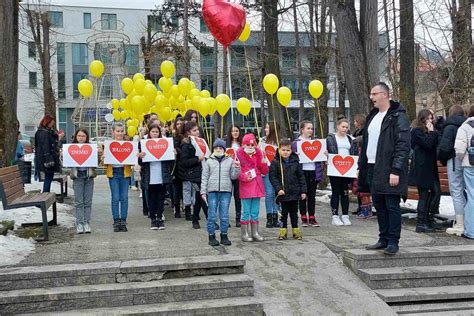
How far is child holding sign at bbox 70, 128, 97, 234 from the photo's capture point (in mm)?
8031

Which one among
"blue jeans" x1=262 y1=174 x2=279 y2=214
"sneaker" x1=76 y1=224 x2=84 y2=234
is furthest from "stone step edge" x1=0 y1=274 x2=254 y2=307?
"blue jeans" x1=262 y1=174 x2=279 y2=214

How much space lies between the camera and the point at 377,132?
636 centimetres

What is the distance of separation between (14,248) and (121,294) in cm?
234

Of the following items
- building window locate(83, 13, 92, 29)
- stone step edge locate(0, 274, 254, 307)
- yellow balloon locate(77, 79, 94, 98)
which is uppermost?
building window locate(83, 13, 92, 29)

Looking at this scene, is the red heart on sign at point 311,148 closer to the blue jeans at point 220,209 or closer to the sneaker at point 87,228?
the blue jeans at point 220,209

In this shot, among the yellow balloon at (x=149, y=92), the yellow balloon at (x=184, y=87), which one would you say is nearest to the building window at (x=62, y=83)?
the yellow balloon at (x=184, y=87)

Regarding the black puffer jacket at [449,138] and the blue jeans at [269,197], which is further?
the blue jeans at [269,197]

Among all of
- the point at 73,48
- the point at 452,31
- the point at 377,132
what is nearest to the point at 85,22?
the point at 73,48

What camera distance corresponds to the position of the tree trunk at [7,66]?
31.4ft

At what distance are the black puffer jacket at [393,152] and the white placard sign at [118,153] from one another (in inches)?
155

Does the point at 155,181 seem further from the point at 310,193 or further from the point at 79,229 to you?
the point at 310,193

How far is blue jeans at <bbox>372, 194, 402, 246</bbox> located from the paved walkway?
0.67 meters

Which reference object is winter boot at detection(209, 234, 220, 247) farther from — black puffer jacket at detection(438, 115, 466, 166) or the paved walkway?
black puffer jacket at detection(438, 115, 466, 166)

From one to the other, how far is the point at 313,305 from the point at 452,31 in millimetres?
15302
